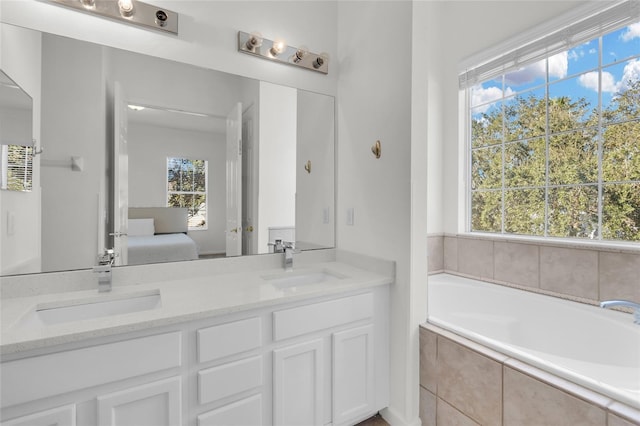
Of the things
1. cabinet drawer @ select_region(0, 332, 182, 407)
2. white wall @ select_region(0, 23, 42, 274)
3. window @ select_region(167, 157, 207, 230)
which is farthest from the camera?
window @ select_region(167, 157, 207, 230)

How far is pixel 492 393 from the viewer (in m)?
1.32

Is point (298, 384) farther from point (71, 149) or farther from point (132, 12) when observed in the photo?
point (132, 12)

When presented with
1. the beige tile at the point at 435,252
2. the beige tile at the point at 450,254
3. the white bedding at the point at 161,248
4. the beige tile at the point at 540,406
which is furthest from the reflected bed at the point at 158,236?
the beige tile at the point at 450,254

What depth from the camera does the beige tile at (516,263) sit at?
2342 millimetres

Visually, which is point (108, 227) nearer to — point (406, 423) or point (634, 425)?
point (406, 423)

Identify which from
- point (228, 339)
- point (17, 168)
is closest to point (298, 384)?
point (228, 339)

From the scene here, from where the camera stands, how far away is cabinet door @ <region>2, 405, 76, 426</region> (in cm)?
92

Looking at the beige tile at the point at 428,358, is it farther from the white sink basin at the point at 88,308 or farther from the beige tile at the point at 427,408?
the white sink basin at the point at 88,308

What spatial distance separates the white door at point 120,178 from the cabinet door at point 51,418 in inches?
28.4

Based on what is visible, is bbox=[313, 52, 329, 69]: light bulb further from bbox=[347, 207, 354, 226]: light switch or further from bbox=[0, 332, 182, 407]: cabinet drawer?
bbox=[0, 332, 182, 407]: cabinet drawer

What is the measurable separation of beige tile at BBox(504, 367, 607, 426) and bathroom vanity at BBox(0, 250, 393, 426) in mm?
627

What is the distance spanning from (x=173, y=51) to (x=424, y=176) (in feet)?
4.98

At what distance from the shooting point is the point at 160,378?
3.65 ft

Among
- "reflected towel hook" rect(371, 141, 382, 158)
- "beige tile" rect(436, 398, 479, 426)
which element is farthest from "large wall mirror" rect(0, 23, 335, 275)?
"beige tile" rect(436, 398, 479, 426)
